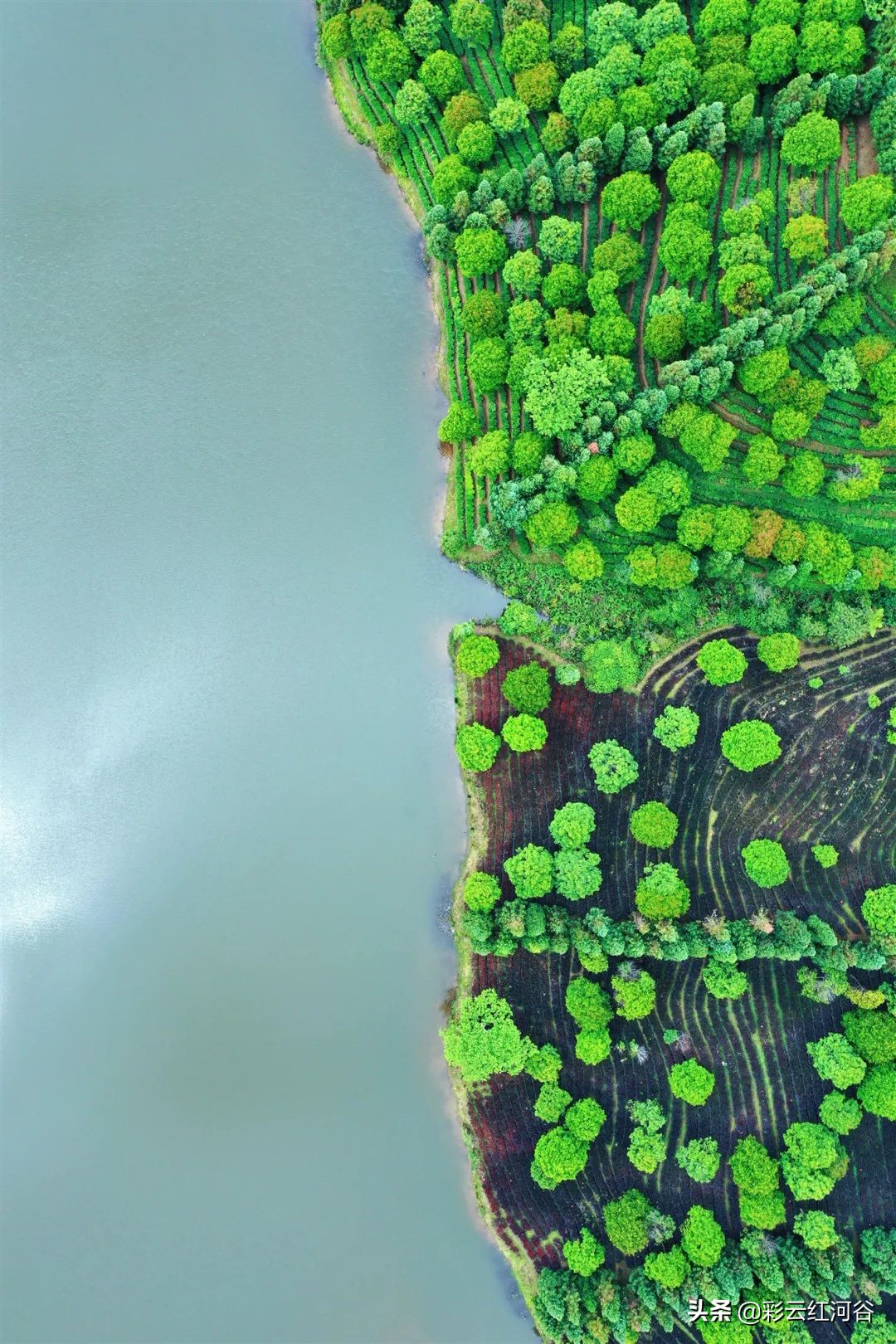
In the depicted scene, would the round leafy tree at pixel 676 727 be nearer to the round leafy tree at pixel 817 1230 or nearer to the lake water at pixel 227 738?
the lake water at pixel 227 738

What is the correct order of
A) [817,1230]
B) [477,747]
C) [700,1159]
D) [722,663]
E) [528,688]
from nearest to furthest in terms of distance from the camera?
[817,1230]
[700,1159]
[528,688]
[722,663]
[477,747]

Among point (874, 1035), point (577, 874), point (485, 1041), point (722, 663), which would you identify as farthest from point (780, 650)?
point (485, 1041)

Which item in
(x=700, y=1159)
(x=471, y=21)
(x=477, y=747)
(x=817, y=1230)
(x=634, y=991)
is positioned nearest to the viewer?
(x=817, y=1230)

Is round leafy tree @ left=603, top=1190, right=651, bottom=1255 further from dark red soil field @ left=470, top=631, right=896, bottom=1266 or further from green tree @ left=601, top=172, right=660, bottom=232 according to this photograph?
green tree @ left=601, top=172, right=660, bottom=232

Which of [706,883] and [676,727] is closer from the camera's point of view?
[676,727]

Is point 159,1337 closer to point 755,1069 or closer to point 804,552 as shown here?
point 755,1069

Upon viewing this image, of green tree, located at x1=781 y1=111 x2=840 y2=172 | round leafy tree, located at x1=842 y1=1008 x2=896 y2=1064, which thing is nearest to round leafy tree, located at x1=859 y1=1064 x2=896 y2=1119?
round leafy tree, located at x1=842 y1=1008 x2=896 y2=1064

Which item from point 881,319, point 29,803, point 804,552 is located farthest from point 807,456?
point 29,803

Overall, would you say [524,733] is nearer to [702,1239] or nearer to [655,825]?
[655,825]
